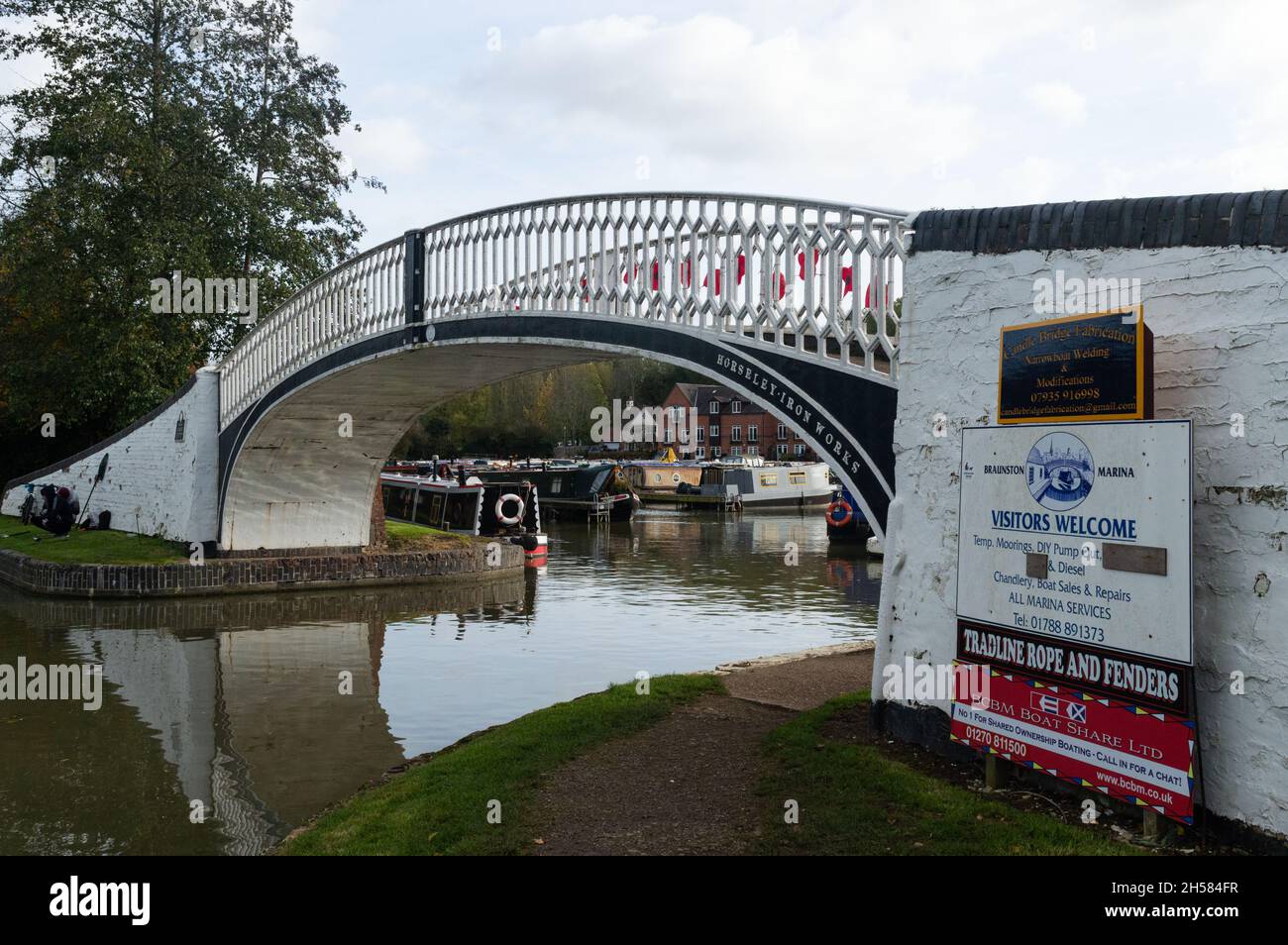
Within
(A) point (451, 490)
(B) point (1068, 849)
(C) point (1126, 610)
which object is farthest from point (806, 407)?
(A) point (451, 490)

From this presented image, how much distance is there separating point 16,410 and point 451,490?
1132 centimetres

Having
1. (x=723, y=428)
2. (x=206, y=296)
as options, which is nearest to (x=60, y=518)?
(x=206, y=296)

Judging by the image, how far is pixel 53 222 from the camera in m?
27.0

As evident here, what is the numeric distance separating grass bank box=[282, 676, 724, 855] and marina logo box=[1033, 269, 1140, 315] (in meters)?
4.19

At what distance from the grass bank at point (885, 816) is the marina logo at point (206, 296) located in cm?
2269

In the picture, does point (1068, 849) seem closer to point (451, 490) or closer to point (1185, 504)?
point (1185, 504)

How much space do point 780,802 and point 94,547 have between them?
63.1 ft

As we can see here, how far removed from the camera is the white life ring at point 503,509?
29312mm

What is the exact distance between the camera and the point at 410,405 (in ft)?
66.0

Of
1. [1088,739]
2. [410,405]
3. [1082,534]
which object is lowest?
[1088,739]

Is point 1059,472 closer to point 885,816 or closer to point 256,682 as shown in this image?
point 885,816

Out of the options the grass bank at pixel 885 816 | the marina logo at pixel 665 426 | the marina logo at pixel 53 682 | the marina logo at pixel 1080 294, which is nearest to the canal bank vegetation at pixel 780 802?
the grass bank at pixel 885 816

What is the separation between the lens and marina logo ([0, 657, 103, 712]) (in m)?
12.9

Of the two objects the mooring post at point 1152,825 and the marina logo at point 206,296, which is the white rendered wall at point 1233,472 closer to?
the mooring post at point 1152,825
